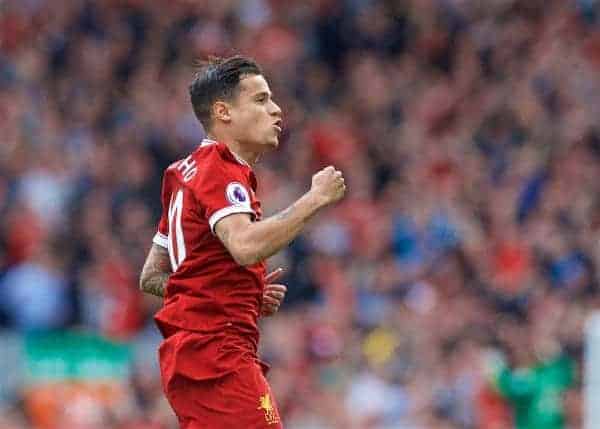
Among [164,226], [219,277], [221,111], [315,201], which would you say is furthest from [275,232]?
[164,226]

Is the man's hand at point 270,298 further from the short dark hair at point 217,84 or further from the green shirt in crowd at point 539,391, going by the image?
the green shirt in crowd at point 539,391

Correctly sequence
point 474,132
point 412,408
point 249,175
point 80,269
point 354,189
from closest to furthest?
point 249,175 < point 412,408 < point 80,269 < point 354,189 < point 474,132

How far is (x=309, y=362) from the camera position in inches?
428

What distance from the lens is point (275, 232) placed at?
5.01m

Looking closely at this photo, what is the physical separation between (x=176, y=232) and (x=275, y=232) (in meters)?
0.52

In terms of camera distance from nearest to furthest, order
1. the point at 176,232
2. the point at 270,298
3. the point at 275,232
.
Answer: the point at 275,232
the point at 176,232
the point at 270,298

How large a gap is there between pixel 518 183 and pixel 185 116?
2.67 metres

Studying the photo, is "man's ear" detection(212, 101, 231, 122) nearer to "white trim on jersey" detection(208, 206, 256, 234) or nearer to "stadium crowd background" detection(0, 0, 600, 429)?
"white trim on jersey" detection(208, 206, 256, 234)

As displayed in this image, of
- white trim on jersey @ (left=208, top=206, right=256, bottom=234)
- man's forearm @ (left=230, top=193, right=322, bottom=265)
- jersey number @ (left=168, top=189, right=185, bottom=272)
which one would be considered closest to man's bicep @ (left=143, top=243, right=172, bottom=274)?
jersey number @ (left=168, top=189, right=185, bottom=272)

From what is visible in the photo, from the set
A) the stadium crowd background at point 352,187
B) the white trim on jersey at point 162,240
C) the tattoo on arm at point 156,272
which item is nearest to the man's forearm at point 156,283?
the tattoo on arm at point 156,272

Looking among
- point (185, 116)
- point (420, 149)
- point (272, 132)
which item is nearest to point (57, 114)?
point (185, 116)

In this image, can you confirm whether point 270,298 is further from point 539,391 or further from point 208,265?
point 539,391

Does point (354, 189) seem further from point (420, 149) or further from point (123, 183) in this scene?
point (123, 183)

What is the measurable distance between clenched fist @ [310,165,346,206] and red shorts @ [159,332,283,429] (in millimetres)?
606
